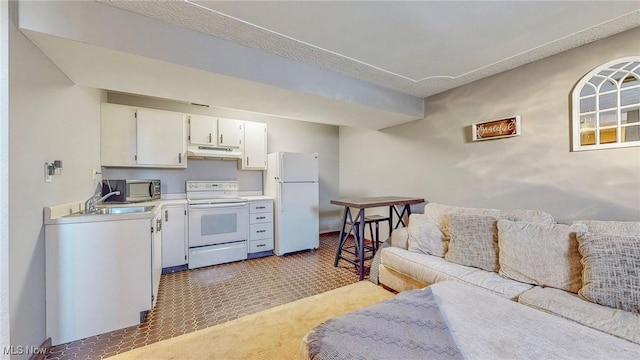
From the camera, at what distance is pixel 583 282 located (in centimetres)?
157

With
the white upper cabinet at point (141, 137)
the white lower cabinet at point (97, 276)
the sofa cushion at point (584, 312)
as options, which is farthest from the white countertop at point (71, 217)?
the sofa cushion at point (584, 312)

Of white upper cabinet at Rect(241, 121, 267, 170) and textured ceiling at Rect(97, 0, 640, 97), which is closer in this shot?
textured ceiling at Rect(97, 0, 640, 97)

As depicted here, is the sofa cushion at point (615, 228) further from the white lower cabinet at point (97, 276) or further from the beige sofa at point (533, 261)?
the white lower cabinet at point (97, 276)

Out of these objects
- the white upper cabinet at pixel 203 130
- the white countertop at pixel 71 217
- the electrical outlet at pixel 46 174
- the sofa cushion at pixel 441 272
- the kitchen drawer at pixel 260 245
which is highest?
the white upper cabinet at pixel 203 130

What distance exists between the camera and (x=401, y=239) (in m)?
2.69

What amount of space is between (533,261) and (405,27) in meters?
2.00

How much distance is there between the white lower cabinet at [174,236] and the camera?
3027 mm

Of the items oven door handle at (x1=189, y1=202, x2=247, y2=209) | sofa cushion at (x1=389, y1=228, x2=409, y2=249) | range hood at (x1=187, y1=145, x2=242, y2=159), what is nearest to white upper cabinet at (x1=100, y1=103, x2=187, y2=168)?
range hood at (x1=187, y1=145, x2=242, y2=159)

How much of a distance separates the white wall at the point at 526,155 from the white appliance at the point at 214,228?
252 centimetres

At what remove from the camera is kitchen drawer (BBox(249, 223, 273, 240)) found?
3.65 metres

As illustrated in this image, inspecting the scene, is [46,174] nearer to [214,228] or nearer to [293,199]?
[214,228]

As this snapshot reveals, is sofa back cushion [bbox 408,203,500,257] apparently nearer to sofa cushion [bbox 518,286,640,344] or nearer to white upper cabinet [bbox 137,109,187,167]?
sofa cushion [bbox 518,286,640,344]

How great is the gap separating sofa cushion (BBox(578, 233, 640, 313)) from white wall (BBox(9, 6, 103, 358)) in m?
3.43

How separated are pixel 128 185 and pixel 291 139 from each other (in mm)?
2632
